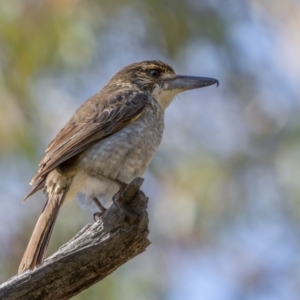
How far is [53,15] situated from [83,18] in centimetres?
31

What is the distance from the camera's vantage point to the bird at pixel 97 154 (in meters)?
5.30

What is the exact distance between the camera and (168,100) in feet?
20.5

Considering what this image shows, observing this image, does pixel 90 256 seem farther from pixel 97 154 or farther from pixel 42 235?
pixel 97 154

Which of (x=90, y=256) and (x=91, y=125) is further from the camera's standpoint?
(x=91, y=125)

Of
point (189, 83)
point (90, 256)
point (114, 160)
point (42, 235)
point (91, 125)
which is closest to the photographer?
point (90, 256)

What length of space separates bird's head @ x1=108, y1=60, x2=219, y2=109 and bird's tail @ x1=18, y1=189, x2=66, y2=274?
122 centimetres

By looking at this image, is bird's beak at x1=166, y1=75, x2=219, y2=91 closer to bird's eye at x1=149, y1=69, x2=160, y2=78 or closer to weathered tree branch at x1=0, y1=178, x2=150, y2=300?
bird's eye at x1=149, y1=69, x2=160, y2=78

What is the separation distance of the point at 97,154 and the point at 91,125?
31 centimetres

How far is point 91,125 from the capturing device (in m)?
5.62

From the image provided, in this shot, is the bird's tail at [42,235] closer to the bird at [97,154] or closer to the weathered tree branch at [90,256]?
the bird at [97,154]

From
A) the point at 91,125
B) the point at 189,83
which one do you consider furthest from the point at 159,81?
the point at 91,125

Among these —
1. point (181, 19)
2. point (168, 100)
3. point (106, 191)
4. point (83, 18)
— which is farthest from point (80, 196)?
point (181, 19)

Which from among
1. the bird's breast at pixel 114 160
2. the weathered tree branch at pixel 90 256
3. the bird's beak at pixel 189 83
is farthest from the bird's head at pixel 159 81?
the weathered tree branch at pixel 90 256

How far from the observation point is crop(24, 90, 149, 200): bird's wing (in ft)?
17.4
